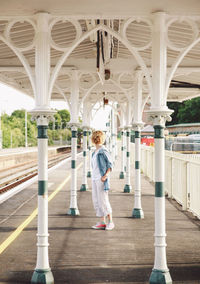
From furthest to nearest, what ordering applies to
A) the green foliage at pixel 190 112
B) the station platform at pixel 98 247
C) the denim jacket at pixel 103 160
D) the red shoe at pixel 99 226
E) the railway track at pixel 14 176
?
the green foliage at pixel 190 112 < the railway track at pixel 14 176 < the red shoe at pixel 99 226 < the denim jacket at pixel 103 160 < the station platform at pixel 98 247

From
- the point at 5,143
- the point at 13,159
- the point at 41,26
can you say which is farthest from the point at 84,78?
the point at 5,143

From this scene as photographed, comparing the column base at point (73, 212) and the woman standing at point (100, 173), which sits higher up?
the woman standing at point (100, 173)

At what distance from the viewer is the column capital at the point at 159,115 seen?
534 centimetres

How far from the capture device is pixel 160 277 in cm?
508

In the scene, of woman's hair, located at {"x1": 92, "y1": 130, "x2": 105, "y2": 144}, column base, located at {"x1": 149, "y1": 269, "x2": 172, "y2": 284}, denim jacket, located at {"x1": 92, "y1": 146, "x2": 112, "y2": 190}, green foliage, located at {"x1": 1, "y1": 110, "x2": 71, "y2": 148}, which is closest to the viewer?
column base, located at {"x1": 149, "y1": 269, "x2": 172, "y2": 284}

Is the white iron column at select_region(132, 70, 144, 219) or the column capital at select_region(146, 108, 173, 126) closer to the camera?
the column capital at select_region(146, 108, 173, 126)

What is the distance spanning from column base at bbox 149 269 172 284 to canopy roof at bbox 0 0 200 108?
281 cm

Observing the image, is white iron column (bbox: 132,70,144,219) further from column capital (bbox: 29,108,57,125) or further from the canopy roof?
column capital (bbox: 29,108,57,125)

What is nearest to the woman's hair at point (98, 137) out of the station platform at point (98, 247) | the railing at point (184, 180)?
the station platform at point (98, 247)

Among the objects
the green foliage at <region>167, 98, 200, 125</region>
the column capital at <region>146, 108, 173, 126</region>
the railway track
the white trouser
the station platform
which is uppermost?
the green foliage at <region>167, 98, 200, 125</region>

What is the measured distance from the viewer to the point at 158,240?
17.3ft

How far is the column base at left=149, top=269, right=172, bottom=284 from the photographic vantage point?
5070 millimetres

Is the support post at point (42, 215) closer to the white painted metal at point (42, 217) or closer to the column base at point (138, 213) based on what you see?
the white painted metal at point (42, 217)

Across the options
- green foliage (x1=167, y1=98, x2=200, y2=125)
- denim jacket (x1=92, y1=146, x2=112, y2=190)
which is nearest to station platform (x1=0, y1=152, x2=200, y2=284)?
denim jacket (x1=92, y1=146, x2=112, y2=190)
